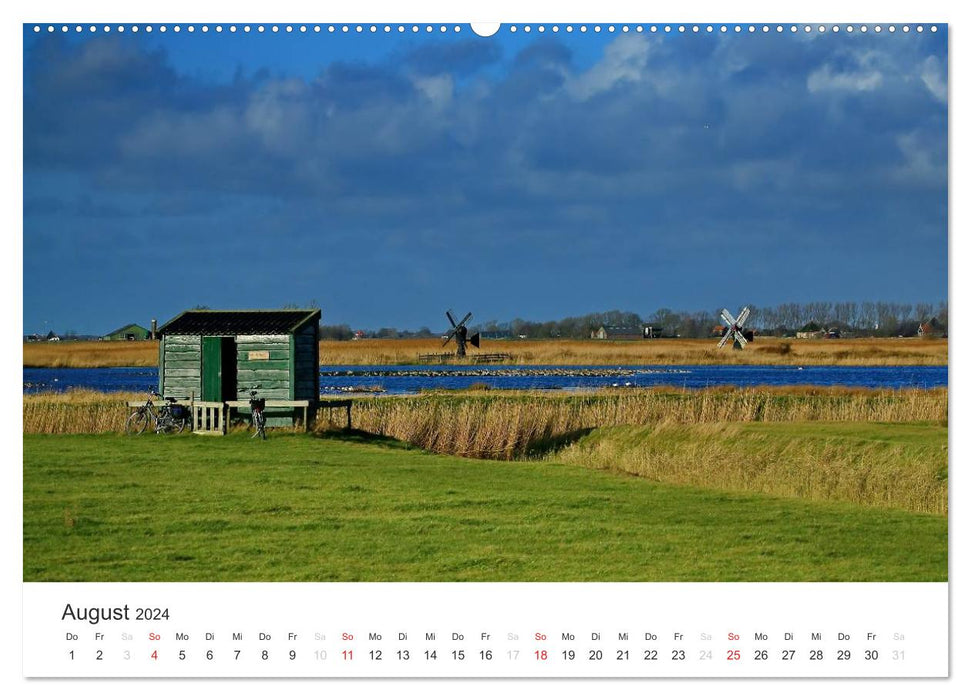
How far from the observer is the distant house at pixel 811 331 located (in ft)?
118

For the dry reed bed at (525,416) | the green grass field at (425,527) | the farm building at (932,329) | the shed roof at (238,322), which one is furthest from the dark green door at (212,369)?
the farm building at (932,329)

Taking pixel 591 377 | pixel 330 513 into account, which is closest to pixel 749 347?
pixel 591 377

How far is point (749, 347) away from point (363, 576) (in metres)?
60.1

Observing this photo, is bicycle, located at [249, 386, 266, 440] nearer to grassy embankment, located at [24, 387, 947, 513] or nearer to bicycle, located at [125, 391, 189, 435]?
grassy embankment, located at [24, 387, 947, 513]

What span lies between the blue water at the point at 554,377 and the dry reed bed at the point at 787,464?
1565 centimetres

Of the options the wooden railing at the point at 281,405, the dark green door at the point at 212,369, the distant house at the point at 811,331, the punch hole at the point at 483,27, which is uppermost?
the punch hole at the point at 483,27

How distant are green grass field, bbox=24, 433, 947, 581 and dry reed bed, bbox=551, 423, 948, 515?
1511 mm

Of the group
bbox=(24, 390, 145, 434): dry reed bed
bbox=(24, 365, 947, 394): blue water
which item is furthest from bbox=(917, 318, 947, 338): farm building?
bbox=(24, 365, 947, 394): blue water

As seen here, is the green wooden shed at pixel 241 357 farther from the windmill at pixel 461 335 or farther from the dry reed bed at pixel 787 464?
the windmill at pixel 461 335

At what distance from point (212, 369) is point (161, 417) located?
1541 millimetres

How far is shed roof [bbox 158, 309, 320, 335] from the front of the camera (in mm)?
23953

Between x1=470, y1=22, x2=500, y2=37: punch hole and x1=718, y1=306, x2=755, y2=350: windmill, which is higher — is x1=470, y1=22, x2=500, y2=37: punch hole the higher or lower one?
the higher one
